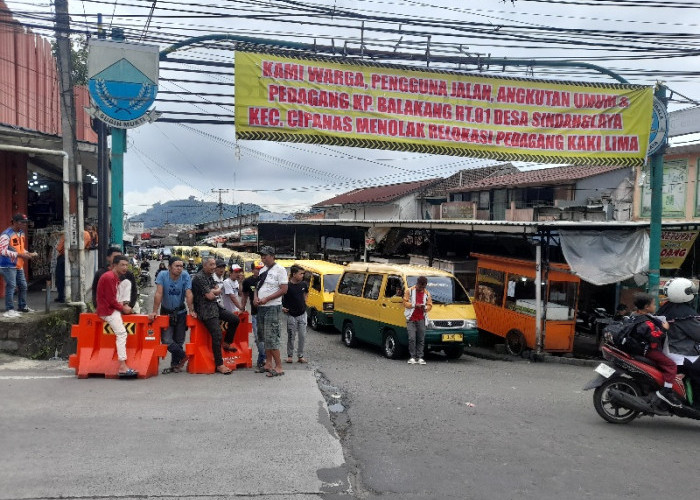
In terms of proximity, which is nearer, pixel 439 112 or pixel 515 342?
pixel 439 112

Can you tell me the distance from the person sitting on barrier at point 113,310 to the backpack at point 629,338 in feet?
19.3

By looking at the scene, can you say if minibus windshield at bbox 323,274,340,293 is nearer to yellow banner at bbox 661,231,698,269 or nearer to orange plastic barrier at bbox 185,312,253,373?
orange plastic barrier at bbox 185,312,253,373

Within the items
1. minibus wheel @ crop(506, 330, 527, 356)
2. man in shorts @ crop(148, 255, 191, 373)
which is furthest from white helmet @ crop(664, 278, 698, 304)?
minibus wheel @ crop(506, 330, 527, 356)

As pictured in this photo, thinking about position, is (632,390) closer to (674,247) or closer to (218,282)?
(218,282)

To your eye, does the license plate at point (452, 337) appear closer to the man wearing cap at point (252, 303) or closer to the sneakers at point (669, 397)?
the man wearing cap at point (252, 303)

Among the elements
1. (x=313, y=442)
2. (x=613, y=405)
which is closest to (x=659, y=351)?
(x=613, y=405)

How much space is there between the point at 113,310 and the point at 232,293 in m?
1.87

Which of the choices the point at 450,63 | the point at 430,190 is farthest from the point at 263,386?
the point at 430,190

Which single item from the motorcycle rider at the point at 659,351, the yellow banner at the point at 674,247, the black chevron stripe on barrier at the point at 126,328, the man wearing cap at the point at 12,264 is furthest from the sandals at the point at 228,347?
the yellow banner at the point at 674,247

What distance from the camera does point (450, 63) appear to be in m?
12.3

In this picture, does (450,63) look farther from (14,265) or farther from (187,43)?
(14,265)

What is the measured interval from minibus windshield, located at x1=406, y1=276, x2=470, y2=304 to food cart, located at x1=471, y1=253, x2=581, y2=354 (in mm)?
1731

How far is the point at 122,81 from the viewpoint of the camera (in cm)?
1062

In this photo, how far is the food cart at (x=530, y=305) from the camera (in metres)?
13.6
